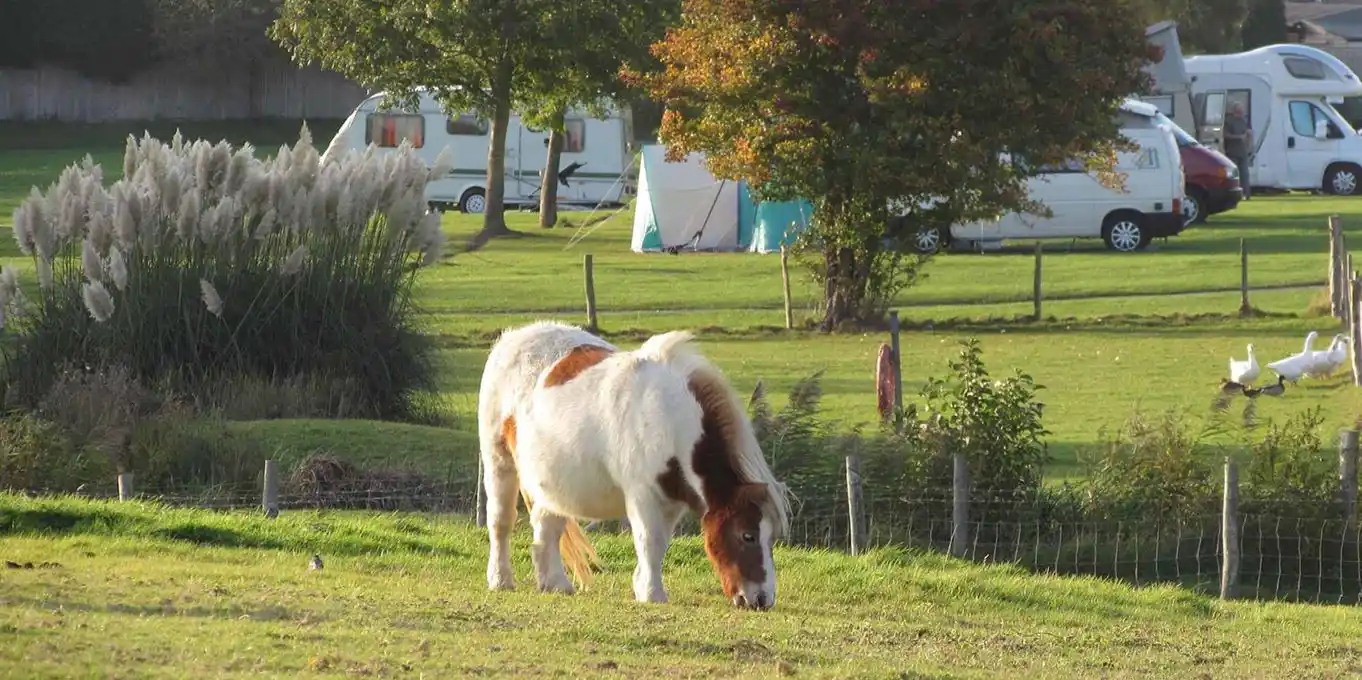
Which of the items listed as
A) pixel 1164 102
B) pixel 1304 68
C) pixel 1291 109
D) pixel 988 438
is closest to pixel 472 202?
pixel 1164 102

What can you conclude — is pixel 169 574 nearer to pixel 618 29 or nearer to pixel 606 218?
pixel 618 29

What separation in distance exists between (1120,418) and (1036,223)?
840 inches

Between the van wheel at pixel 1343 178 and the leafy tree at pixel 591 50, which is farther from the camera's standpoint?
the van wheel at pixel 1343 178

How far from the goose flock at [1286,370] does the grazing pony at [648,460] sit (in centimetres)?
1267

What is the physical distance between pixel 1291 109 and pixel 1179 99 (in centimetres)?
325

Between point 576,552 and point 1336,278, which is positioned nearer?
point 576,552

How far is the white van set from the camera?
41094 mm

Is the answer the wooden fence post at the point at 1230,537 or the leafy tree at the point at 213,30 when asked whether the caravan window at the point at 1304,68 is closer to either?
the leafy tree at the point at 213,30

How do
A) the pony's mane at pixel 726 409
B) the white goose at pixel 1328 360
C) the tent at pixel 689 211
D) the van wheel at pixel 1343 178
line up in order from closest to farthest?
1. the pony's mane at pixel 726 409
2. the white goose at pixel 1328 360
3. the tent at pixel 689 211
4. the van wheel at pixel 1343 178

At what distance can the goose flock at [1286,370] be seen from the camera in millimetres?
22609

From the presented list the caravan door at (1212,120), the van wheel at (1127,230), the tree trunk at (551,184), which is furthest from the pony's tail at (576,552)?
the caravan door at (1212,120)

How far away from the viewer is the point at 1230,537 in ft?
44.8

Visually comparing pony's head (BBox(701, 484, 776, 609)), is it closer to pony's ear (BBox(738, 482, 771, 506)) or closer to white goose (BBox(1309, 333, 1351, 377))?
pony's ear (BBox(738, 482, 771, 506))

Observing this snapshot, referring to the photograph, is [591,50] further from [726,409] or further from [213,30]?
[726,409]
